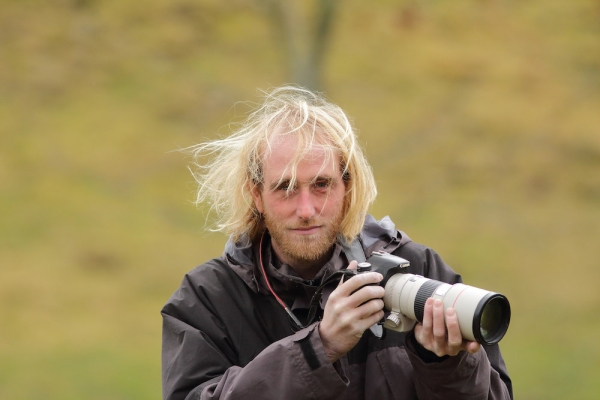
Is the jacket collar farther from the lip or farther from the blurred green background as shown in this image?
the blurred green background

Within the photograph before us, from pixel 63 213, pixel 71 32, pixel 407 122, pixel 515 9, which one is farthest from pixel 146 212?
pixel 515 9

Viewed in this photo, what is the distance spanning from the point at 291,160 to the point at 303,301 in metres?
0.50

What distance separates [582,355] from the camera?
363 inches

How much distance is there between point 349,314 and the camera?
9.16 ft

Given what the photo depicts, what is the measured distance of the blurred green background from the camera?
9344mm

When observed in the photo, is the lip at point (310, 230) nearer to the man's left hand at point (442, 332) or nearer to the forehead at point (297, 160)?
the forehead at point (297, 160)

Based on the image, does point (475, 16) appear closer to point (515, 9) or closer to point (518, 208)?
point (515, 9)

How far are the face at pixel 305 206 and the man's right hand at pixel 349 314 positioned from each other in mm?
356

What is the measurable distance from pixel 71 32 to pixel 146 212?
2.59 meters

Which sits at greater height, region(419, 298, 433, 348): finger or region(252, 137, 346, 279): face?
region(252, 137, 346, 279): face

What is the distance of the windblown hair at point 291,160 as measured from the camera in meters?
3.25

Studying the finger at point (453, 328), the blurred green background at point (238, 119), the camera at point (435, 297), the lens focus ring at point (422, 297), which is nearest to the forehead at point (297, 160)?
the camera at point (435, 297)

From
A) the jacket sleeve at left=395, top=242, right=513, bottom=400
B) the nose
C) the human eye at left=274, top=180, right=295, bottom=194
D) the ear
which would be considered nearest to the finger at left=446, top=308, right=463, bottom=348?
the jacket sleeve at left=395, top=242, right=513, bottom=400

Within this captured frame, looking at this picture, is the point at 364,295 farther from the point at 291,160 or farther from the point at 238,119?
the point at 238,119
